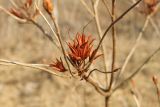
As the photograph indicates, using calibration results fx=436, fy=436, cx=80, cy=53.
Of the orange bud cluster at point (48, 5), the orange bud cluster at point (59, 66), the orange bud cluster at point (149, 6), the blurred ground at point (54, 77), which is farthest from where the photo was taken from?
the blurred ground at point (54, 77)

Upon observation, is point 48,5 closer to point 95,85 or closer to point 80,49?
point 80,49

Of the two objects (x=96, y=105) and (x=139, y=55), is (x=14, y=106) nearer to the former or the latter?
(x=96, y=105)

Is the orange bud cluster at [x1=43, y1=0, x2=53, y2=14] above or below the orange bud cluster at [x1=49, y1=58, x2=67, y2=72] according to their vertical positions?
above

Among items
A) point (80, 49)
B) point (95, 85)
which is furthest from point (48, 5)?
point (95, 85)

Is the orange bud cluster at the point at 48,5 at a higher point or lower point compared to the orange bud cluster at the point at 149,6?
higher

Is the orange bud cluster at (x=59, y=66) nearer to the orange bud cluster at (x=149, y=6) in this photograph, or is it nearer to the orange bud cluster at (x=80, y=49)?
the orange bud cluster at (x=80, y=49)

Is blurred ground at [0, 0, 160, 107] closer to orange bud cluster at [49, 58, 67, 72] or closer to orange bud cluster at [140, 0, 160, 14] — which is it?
orange bud cluster at [140, 0, 160, 14]

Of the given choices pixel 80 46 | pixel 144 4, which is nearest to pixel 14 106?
pixel 144 4

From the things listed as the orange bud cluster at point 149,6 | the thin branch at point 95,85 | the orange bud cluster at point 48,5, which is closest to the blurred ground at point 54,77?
the orange bud cluster at point 149,6

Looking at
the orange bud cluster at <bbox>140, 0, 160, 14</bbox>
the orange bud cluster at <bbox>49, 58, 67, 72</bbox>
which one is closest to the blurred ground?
the orange bud cluster at <bbox>140, 0, 160, 14</bbox>
